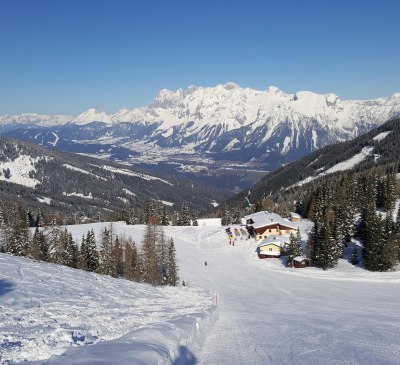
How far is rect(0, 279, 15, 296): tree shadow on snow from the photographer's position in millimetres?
27281

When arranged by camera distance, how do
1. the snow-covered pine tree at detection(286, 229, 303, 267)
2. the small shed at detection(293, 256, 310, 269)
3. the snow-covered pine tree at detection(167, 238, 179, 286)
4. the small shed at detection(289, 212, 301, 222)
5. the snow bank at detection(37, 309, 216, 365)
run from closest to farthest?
Answer: the snow bank at detection(37, 309, 216, 365) → the snow-covered pine tree at detection(167, 238, 179, 286) → the small shed at detection(293, 256, 310, 269) → the snow-covered pine tree at detection(286, 229, 303, 267) → the small shed at detection(289, 212, 301, 222)

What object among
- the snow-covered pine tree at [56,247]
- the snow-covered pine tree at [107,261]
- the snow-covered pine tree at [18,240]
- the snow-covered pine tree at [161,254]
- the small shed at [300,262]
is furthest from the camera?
the small shed at [300,262]

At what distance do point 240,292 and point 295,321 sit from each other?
29.0m

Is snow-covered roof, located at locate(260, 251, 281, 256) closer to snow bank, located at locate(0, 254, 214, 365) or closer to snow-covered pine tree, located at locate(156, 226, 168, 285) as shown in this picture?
snow-covered pine tree, located at locate(156, 226, 168, 285)

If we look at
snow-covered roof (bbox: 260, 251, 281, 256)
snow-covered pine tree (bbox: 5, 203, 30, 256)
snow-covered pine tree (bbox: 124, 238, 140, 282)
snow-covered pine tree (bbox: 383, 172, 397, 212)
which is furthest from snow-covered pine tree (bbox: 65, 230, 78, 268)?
snow-covered pine tree (bbox: 383, 172, 397, 212)

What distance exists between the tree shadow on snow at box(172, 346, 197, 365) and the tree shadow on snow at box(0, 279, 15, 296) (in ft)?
53.3

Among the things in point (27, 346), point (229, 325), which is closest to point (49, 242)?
point (229, 325)

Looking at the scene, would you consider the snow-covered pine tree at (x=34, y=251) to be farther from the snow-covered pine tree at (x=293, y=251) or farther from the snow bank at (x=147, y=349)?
the snow bank at (x=147, y=349)

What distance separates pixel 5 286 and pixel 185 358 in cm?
1957

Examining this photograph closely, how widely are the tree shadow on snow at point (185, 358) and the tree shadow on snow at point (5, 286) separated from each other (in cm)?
1624

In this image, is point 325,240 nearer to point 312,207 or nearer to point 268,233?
point 268,233

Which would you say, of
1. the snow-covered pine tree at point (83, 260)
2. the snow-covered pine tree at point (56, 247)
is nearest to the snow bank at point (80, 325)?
the snow-covered pine tree at point (83, 260)

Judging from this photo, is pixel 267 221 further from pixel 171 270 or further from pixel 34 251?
pixel 34 251

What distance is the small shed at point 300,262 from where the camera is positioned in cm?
7856
